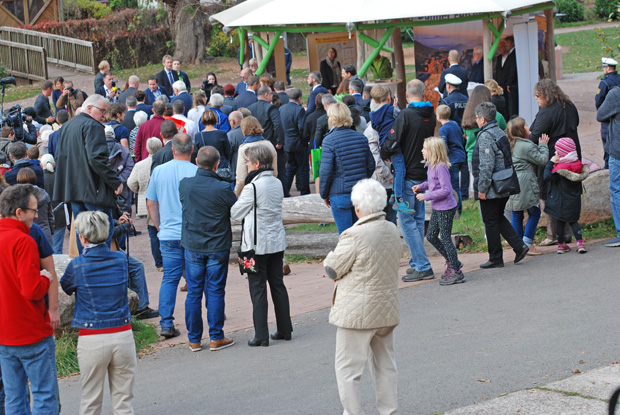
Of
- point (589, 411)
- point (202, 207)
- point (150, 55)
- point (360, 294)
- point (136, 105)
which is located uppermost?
point (150, 55)

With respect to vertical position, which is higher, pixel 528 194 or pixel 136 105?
pixel 136 105

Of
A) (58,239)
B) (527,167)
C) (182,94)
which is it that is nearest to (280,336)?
(527,167)

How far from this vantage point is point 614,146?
30.1ft

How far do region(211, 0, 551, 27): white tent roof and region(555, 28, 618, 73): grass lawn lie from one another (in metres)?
12.9

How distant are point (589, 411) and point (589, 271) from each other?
3.60 m

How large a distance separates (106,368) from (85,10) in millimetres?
36758

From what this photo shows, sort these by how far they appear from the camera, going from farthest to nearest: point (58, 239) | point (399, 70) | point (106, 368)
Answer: point (399, 70) → point (58, 239) → point (106, 368)

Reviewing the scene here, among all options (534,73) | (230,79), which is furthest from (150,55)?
(534,73)

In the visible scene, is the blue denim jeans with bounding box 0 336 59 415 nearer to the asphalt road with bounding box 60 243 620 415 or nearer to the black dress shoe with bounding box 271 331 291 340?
the asphalt road with bounding box 60 243 620 415

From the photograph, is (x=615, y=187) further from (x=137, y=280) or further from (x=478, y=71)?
(x=478, y=71)

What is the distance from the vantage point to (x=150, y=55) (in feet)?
114

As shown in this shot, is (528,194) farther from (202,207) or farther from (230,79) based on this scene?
(230,79)

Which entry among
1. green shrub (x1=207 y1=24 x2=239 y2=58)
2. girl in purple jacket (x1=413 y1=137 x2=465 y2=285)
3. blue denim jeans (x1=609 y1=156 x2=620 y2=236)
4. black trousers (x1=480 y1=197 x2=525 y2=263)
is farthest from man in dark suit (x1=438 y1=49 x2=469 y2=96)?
green shrub (x1=207 y1=24 x2=239 y2=58)

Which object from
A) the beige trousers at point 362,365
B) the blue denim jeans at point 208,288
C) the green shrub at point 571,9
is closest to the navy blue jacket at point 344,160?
the blue denim jeans at point 208,288
